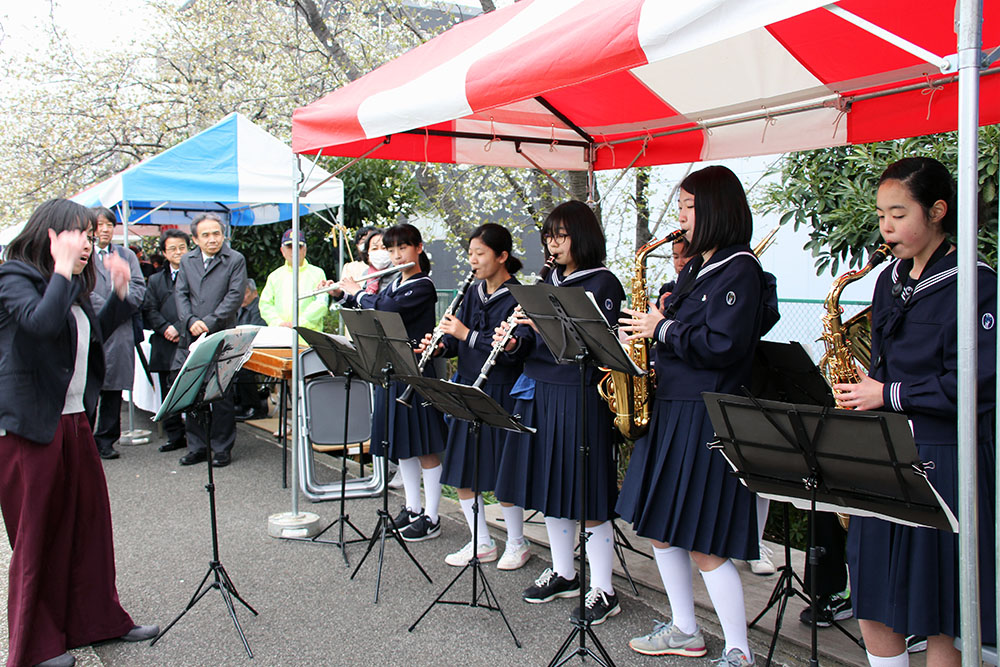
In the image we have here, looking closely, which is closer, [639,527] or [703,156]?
[639,527]

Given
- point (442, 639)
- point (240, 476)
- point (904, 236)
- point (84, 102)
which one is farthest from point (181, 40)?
point (904, 236)

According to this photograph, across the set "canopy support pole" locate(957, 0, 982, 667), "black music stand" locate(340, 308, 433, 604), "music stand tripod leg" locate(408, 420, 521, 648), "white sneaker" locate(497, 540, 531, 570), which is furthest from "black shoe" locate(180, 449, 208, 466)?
"canopy support pole" locate(957, 0, 982, 667)

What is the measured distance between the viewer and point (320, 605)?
4.03 m

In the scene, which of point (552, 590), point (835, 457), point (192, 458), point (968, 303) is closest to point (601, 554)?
point (552, 590)

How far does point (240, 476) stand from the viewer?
6492 millimetres

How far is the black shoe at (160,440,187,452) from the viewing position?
24.3 feet

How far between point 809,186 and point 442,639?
3.55 meters

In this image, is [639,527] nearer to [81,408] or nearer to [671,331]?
[671,331]

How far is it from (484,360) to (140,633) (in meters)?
2.07

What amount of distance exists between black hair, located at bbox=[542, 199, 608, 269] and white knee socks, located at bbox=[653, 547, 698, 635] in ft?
4.38

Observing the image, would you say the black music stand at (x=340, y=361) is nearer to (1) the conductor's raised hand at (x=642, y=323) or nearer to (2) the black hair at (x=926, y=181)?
(1) the conductor's raised hand at (x=642, y=323)

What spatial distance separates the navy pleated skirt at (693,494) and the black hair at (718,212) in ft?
2.06

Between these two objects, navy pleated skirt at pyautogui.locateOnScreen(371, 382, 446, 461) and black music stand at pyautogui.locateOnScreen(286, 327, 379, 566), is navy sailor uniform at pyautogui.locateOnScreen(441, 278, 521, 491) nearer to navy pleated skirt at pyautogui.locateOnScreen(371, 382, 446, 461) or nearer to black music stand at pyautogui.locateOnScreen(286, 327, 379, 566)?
navy pleated skirt at pyautogui.locateOnScreen(371, 382, 446, 461)

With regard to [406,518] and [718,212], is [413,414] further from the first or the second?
[718,212]
